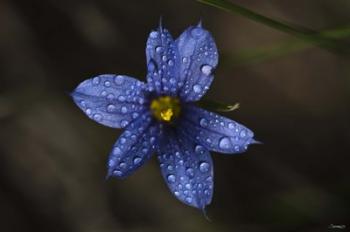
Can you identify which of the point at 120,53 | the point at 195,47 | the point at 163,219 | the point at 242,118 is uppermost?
the point at 195,47

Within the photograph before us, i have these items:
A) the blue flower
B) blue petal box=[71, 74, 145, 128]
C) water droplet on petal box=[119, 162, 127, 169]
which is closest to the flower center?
the blue flower

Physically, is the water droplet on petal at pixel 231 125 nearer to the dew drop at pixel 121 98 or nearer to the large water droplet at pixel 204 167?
the large water droplet at pixel 204 167

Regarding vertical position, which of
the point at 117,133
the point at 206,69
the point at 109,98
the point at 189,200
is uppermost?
the point at 206,69

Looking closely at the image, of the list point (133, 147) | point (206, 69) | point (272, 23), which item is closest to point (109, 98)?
point (133, 147)

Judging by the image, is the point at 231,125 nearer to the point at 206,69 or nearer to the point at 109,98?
the point at 206,69

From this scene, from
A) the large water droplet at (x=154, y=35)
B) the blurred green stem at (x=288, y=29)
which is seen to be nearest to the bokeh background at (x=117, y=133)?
the blurred green stem at (x=288, y=29)

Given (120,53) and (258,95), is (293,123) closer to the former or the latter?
(258,95)

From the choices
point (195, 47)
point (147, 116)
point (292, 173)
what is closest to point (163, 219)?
point (292, 173)

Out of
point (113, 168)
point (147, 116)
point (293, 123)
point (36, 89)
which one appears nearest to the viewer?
point (113, 168)
